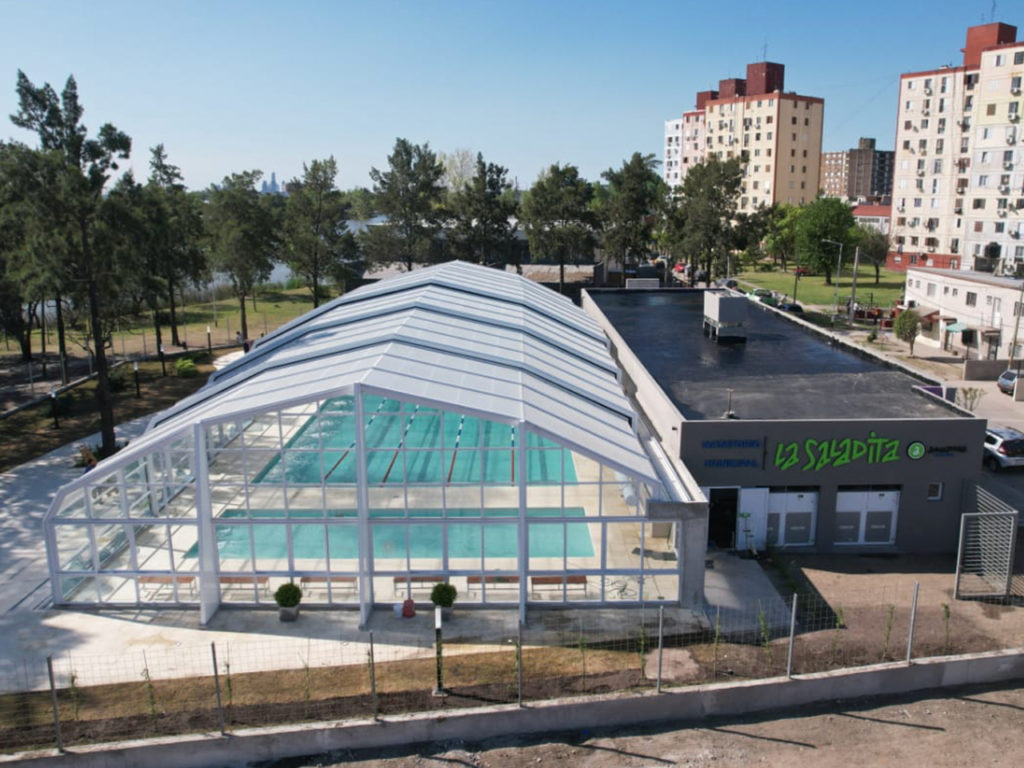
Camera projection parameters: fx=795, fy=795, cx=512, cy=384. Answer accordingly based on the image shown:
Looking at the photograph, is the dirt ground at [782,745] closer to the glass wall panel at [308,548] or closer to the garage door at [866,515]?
the glass wall panel at [308,548]

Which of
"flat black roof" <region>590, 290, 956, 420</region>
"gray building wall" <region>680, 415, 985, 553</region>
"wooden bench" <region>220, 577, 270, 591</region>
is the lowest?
"wooden bench" <region>220, 577, 270, 591</region>

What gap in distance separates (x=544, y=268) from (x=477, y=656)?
63579mm

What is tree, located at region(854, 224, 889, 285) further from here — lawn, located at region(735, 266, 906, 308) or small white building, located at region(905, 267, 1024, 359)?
small white building, located at region(905, 267, 1024, 359)

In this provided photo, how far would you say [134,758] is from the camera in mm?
13594

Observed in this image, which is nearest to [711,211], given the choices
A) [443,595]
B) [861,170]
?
[443,595]

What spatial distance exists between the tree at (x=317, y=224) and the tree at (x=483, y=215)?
9.14 m

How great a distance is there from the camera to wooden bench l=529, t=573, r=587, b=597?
18656mm

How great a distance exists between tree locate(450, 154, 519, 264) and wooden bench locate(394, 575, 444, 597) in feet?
148

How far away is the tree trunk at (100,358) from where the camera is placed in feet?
87.4

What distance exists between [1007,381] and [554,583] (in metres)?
29.9

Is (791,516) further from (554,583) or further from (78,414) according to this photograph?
(78,414)

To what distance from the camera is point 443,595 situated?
17609 millimetres

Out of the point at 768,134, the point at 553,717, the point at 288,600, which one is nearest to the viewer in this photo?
the point at 553,717

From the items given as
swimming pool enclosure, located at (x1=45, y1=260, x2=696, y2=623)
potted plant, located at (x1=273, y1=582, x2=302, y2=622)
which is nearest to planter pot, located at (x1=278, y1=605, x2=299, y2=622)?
potted plant, located at (x1=273, y1=582, x2=302, y2=622)
